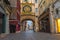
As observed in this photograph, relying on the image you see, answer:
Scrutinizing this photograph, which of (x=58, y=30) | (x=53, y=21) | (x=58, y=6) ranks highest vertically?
(x=58, y=6)

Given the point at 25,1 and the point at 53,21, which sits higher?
the point at 25,1

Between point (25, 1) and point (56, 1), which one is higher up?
point (25, 1)

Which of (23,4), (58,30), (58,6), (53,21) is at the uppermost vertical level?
(23,4)

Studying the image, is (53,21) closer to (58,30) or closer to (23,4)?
(58,30)

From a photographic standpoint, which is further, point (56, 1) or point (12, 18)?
point (12, 18)

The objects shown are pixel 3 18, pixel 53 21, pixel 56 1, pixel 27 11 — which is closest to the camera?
pixel 3 18

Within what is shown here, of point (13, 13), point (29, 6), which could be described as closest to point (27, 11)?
point (29, 6)

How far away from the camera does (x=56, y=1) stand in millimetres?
21156

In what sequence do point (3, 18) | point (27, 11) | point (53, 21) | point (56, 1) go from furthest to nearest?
point (27, 11) < point (53, 21) < point (56, 1) < point (3, 18)

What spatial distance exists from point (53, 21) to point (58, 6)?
8.58 feet

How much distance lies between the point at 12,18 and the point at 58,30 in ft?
24.6

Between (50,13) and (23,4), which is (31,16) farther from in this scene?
(50,13)

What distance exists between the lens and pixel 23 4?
1812 inches

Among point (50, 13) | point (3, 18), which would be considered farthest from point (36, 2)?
point (3, 18)
